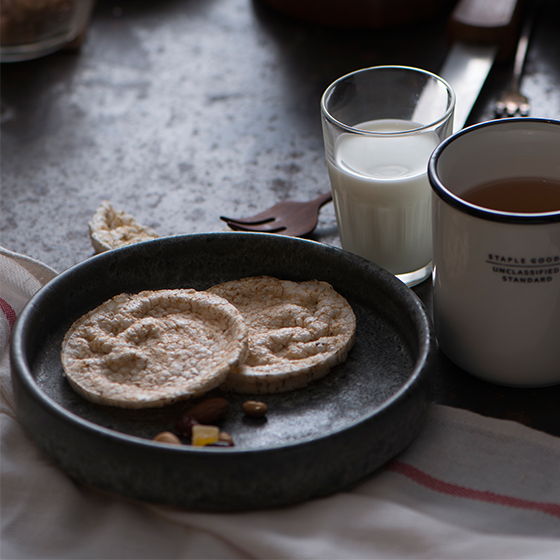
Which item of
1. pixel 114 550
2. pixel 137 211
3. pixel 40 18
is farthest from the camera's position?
pixel 40 18

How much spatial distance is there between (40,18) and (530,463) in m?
1.11

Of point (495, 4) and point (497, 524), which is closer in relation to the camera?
point (497, 524)

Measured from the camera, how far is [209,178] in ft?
4.19

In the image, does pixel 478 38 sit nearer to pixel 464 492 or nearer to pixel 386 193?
pixel 386 193

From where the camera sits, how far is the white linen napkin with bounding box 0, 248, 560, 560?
2.47ft

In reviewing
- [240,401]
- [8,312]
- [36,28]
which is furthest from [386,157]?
[36,28]

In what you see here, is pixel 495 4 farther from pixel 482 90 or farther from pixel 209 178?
pixel 209 178

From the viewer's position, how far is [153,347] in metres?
0.89

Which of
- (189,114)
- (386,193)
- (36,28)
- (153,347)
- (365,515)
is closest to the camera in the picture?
(365,515)

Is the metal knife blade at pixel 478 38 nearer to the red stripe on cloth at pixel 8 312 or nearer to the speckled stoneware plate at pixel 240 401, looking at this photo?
the speckled stoneware plate at pixel 240 401

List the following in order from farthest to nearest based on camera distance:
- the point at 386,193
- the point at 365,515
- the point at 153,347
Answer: the point at 386,193, the point at 153,347, the point at 365,515

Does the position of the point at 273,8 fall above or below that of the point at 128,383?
below

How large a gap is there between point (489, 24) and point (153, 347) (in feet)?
2.75

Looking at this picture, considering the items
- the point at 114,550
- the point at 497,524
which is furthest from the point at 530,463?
the point at 114,550
